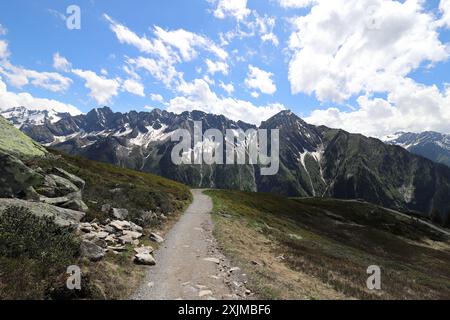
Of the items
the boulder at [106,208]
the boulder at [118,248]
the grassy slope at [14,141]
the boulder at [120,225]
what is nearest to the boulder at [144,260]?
the boulder at [118,248]

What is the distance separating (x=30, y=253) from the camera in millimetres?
15414

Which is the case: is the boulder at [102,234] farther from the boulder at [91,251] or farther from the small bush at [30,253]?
the boulder at [91,251]

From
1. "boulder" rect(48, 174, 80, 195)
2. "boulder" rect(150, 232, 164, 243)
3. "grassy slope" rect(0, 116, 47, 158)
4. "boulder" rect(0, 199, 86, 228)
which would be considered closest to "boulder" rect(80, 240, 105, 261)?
"boulder" rect(0, 199, 86, 228)

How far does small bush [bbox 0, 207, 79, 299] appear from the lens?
13.0m

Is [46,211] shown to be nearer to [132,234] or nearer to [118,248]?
[118,248]

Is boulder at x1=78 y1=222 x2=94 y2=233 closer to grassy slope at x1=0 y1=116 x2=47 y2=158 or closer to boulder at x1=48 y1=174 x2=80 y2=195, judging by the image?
boulder at x1=48 y1=174 x2=80 y2=195

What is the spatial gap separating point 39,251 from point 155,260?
283 inches

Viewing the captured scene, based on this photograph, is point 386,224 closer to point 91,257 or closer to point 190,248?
point 190,248

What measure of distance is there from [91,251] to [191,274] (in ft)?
18.1

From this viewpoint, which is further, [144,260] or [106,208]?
[106,208]

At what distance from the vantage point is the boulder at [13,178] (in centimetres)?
2130

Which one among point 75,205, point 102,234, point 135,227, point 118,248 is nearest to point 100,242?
point 118,248

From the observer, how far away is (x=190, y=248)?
2502 cm
